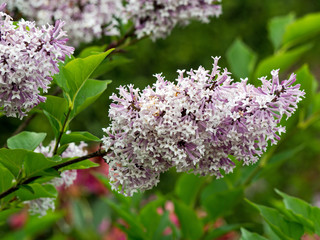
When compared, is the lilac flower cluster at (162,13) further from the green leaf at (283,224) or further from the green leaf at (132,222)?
the green leaf at (283,224)

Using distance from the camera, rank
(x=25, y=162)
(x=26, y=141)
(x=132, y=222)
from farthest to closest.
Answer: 1. (x=132, y=222)
2. (x=26, y=141)
3. (x=25, y=162)

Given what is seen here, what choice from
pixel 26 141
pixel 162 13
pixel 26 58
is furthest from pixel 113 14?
pixel 26 58

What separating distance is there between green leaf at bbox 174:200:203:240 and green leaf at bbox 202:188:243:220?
0.29ft

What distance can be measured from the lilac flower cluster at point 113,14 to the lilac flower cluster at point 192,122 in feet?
2.29

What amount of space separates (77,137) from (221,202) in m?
0.83

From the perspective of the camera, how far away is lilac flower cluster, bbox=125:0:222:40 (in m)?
1.66

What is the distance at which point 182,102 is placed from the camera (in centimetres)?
97

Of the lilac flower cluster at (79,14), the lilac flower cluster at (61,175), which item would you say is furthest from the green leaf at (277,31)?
the lilac flower cluster at (61,175)

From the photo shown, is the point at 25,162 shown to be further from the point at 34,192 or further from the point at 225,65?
the point at 225,65

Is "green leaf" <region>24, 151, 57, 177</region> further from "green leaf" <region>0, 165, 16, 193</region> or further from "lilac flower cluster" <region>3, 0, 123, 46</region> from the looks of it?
"lilac flower cluster" <region>3, 0, 123, 46</region>

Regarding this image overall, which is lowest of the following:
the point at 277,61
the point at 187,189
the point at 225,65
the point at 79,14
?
the point at 187,189

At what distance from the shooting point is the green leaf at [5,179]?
3.86 ft

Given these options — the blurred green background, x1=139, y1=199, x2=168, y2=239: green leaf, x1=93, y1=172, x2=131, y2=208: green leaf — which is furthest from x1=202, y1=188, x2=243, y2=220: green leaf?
the blurred green background

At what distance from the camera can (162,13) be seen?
65.6 inches
